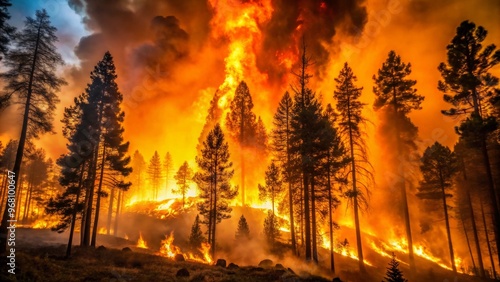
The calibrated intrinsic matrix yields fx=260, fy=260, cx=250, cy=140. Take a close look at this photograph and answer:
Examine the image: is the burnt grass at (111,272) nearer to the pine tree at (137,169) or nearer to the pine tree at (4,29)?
the pine tree at (4,29)

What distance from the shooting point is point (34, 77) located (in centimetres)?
1719

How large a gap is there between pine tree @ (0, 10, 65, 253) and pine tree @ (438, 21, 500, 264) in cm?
2869

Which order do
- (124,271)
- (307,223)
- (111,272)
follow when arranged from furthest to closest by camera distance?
(307,223)
(124,271)
(111,272)

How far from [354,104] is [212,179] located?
17.5 metres

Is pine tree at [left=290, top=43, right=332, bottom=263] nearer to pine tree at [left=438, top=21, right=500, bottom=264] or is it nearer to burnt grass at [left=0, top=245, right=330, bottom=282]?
burnt grass at [left=0, top=245, right=330, bottom=282]

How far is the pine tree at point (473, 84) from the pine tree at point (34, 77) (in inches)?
1130

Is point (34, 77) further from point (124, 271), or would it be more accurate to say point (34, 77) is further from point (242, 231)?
point (242, 231)

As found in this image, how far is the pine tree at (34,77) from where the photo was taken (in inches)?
653

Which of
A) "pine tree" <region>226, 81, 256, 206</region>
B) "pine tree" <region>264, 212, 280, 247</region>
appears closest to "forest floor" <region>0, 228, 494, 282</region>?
"pine tree" <region>264, 212, 280, 247</region>

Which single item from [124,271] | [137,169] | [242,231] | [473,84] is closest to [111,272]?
[124,271]

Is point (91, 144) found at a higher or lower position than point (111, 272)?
higher

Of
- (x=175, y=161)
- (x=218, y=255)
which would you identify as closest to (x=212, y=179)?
(x=218, y=255)

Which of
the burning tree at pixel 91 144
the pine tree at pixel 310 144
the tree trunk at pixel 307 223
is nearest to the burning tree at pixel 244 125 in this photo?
the burning tree at pixel 91 144

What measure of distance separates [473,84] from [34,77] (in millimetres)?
30343
